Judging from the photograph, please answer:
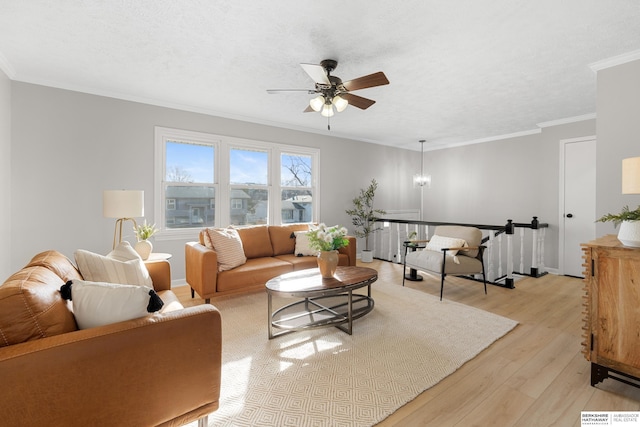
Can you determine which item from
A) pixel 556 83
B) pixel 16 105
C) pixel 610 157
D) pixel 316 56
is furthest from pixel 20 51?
pixel 610 157

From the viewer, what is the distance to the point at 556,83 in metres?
3.31

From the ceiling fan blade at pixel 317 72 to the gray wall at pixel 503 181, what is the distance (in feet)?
14.5

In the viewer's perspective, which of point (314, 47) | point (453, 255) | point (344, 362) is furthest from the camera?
point (453, 255)

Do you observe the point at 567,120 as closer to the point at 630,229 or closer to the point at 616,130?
the point at 616,130

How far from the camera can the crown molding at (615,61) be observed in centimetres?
266

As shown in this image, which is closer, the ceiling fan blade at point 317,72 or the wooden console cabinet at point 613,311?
the wooden console cabinet at point 613,311

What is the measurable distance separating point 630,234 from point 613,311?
51 centimetres

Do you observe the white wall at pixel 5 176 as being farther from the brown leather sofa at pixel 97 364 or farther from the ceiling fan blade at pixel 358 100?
the ceiling fan blade at pixel 358 100

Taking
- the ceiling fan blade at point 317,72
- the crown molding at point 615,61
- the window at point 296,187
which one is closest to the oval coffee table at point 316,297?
the ceiling fan blade at point 317,72

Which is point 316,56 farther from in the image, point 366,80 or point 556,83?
point 556,83

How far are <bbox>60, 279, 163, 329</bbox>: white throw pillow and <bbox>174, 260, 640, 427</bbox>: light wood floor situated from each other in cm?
144

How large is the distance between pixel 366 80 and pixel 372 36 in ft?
1.16

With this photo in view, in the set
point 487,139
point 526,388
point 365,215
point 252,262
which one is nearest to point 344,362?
point 526,388

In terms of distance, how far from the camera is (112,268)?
1.93 metres
